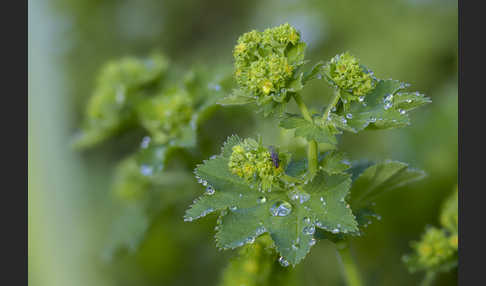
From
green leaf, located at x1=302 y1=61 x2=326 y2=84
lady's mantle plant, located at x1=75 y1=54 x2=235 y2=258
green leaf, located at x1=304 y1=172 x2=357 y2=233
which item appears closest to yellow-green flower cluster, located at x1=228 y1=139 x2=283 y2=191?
green leaf, located at x1=304 y1=172 x2=357 y2=233

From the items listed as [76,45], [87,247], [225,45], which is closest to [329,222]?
[87,247]

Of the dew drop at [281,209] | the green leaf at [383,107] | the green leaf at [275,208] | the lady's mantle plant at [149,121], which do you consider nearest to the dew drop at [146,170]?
the lady's mantle plant at [149,121]

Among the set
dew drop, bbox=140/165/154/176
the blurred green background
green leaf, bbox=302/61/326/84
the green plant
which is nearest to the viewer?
green leaf, bbox=302/61/326/84

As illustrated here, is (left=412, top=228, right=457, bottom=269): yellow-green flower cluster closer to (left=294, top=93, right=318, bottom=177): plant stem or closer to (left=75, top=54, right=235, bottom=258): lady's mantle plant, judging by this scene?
(left=294, top=93, right=318, bottom=177): plant stem

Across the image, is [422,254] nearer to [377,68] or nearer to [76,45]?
[377,68]

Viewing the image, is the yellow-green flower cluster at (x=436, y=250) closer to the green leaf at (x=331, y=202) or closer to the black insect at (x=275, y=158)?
the green leaf at (x=331, y=202)

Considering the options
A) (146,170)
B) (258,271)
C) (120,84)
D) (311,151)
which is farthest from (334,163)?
(120,84)

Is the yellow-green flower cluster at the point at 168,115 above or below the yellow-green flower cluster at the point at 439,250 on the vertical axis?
above
